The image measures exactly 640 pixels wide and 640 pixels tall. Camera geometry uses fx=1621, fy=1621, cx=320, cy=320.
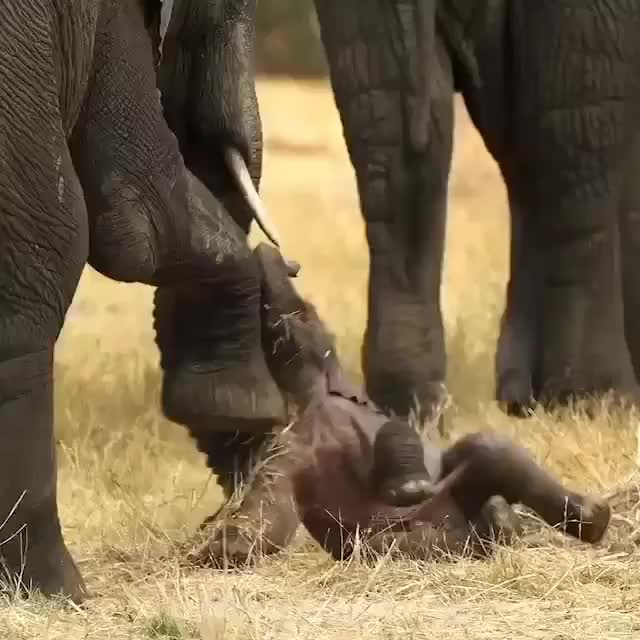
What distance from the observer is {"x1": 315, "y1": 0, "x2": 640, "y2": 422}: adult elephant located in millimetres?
2492

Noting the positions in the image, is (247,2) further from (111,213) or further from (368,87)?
(368,87)

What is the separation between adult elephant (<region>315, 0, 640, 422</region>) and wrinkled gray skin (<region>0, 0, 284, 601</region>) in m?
0.65

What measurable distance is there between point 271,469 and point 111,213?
369 mm

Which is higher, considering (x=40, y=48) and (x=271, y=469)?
(x=40, y=48)

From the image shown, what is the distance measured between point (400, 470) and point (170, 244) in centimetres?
36

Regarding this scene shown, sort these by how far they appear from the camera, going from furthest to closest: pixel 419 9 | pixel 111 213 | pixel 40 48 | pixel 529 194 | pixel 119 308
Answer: pixel 119 308
pixel 529 194
pixel 419 9
pixel 111 213
pixel 40 48

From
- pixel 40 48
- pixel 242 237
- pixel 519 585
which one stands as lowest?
pixel 519 585

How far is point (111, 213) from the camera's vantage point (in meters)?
1.68

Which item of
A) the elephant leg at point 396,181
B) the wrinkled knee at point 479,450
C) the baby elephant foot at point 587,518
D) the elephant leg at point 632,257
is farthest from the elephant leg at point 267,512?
the elephant leg at point 632,257

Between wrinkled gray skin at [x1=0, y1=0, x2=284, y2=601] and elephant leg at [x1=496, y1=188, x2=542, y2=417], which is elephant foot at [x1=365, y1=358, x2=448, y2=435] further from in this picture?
wrinkled gray skin at [x1=0, y1=0, x2=284, y2=601]

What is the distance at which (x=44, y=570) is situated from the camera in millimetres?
1581

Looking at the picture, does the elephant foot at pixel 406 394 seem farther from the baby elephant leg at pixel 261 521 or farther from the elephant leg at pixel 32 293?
the elephant leg at pixel 32 293

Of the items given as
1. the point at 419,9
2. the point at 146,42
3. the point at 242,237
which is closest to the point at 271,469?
the point at 242,237

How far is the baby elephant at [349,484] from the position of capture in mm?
1839
